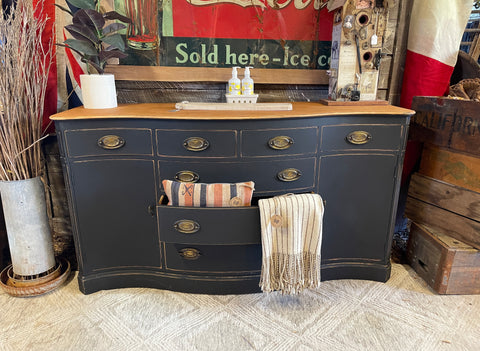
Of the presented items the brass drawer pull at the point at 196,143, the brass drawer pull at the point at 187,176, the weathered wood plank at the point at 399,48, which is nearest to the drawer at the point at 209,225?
the brass drawer pull at the point at 187,176

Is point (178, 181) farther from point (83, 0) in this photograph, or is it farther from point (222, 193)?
point (83, 0)

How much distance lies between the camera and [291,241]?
5.15 ft

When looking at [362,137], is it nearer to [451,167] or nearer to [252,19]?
[451,167]

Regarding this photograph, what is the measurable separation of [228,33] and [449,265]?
1742mm

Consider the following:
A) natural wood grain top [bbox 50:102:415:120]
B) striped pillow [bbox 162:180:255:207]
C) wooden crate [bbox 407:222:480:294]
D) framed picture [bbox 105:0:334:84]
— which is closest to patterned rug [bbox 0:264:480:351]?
wooden crate [bbox 407:222:480:294]

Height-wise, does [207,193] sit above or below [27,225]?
above

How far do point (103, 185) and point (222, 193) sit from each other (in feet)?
1.98

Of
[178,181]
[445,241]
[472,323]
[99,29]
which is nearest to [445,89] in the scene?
[445,241]

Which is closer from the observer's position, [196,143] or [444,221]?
[196,143]

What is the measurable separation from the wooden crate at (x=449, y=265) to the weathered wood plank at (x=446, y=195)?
0.54 feet

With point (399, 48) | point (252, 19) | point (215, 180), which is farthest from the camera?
point (399, 48)

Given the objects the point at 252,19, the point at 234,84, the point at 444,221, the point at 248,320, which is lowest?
the point at 248,320

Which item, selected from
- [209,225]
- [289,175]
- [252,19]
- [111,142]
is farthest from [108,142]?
[252,19]

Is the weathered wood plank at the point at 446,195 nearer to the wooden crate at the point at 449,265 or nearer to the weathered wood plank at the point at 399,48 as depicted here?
the wooden crate at the point at 449,265
